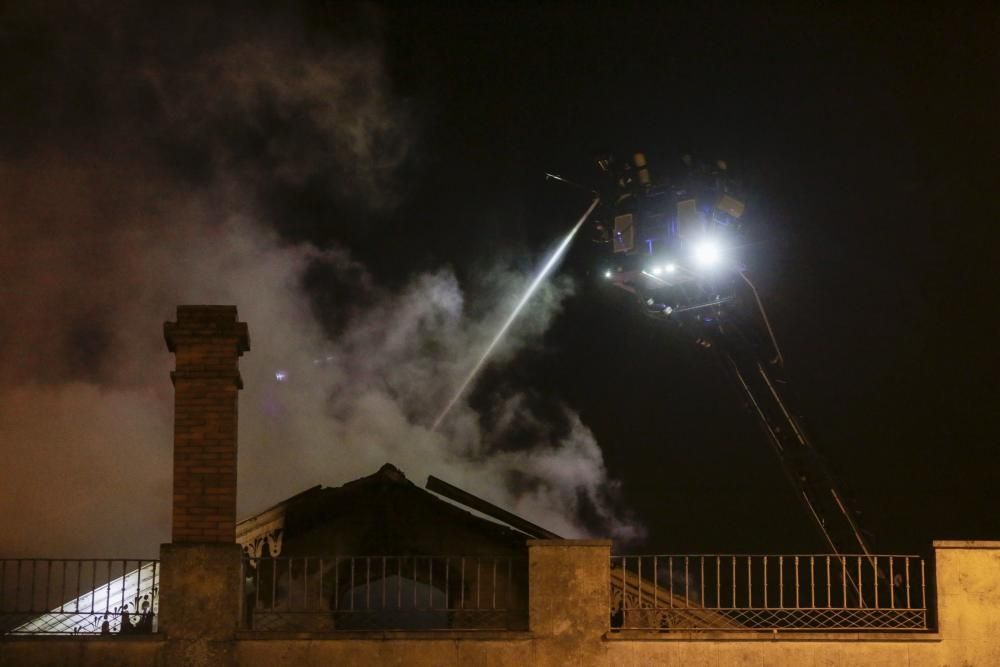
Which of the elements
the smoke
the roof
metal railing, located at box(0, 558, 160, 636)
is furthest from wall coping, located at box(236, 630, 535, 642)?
the smoke

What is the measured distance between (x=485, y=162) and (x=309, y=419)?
642 centimetres

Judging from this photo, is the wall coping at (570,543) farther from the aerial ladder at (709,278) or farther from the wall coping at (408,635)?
the aerial ladder at (709,278)

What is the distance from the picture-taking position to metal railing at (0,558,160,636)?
1014 cm

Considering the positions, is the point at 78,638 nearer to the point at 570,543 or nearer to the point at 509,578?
the point at 509,578

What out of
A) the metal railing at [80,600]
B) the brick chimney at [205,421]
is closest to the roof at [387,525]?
the metal railing at [80,600]

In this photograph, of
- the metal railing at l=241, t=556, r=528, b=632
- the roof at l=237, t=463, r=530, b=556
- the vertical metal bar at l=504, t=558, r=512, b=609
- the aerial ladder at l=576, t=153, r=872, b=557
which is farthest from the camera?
the roof at l=237, t=463, r=530, b=556

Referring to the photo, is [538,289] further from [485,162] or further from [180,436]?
[180,436]

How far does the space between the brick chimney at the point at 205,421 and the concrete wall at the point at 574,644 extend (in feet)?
2.20

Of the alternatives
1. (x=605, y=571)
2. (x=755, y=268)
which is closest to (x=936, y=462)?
(x=755, y=268)

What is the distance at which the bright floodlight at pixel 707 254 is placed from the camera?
12.3 meters

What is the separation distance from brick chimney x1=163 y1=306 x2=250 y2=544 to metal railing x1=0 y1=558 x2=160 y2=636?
0.59 m

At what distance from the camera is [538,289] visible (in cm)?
2370

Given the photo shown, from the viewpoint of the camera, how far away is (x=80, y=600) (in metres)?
14.0

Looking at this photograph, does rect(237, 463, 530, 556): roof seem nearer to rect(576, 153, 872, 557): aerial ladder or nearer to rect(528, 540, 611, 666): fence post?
rect(576, 153, 872, 557): aerial ladder
